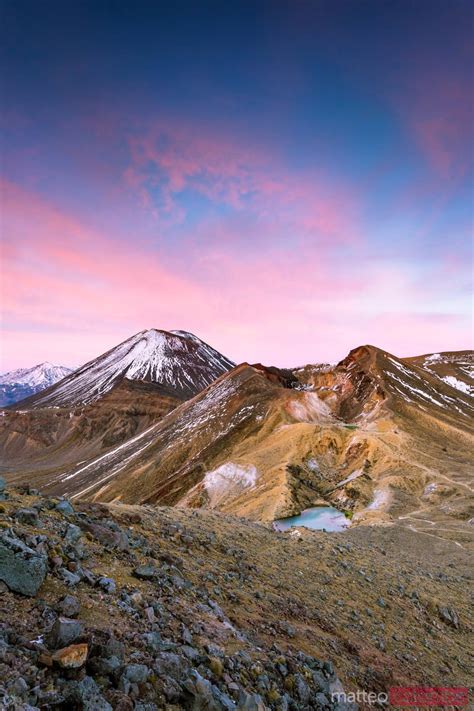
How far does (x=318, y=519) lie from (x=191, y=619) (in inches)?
2931

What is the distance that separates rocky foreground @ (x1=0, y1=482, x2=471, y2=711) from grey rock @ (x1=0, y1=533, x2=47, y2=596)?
3 centimetres

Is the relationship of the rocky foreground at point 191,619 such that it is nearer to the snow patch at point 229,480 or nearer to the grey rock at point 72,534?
the grey rock at point 72,534

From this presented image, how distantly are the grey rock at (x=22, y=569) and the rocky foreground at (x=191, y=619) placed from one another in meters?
0.03

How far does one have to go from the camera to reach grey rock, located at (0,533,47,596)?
9406 mm

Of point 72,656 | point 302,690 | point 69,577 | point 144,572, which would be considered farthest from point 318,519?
point 72,656

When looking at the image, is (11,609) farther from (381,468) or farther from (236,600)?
(381,468)

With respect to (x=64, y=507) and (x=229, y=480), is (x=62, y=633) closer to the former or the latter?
(x=64, y=507)

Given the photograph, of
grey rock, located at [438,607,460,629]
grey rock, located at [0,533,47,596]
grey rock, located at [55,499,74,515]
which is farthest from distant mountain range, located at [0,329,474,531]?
grey rock, located at [0,533,47,596]

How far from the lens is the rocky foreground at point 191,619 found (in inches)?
310

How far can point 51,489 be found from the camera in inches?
6590

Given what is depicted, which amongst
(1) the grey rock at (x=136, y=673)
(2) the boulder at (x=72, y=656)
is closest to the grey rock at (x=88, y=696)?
(2) the boulder at (x=72, y=656)

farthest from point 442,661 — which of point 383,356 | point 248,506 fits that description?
point 383,356

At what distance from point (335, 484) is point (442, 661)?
81.0m

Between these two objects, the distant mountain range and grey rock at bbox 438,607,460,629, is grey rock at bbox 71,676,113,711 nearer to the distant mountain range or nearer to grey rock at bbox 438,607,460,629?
grey rock at bbox 438,607,460,629
